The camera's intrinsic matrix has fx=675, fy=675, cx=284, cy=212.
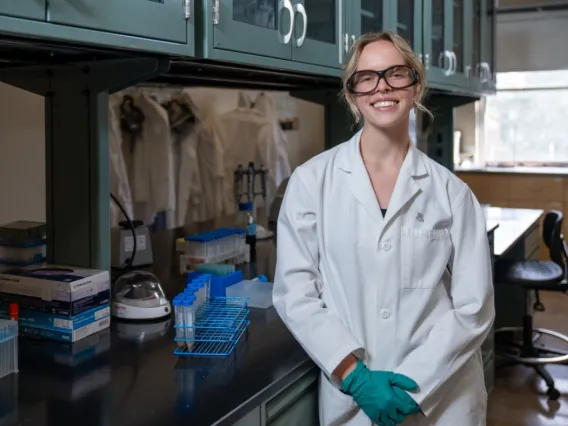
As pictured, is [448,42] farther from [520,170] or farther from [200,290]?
[520,170]

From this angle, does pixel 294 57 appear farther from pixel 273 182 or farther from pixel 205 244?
pixel 273 182

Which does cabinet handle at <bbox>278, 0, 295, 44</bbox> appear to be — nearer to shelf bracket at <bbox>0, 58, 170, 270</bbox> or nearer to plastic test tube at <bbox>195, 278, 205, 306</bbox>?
shelf bracket at <bbox>0, 58, 170, 270</bbox>

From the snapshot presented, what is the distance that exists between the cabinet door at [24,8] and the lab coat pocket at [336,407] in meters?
0.89

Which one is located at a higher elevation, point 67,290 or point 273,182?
point 273,182

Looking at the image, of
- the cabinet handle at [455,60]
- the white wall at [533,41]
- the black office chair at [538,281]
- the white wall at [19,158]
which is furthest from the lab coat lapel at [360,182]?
the white wall at [533,41]

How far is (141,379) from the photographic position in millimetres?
1251

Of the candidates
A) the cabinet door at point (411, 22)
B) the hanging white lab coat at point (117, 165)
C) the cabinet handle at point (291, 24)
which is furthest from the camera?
the hanging white lab coat at point (117, 165)

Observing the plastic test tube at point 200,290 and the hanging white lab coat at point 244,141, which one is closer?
the plastic test tube at point 200,290

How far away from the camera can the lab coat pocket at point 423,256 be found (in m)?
1.39

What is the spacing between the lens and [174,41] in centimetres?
133

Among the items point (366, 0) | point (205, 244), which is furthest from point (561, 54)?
point (205, 244)

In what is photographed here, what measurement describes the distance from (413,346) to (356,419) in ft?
0.63

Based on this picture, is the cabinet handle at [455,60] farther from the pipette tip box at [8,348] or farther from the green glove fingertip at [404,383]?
the pipette tip box at [8,348]

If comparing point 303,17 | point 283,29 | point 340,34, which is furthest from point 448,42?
point 283,29
